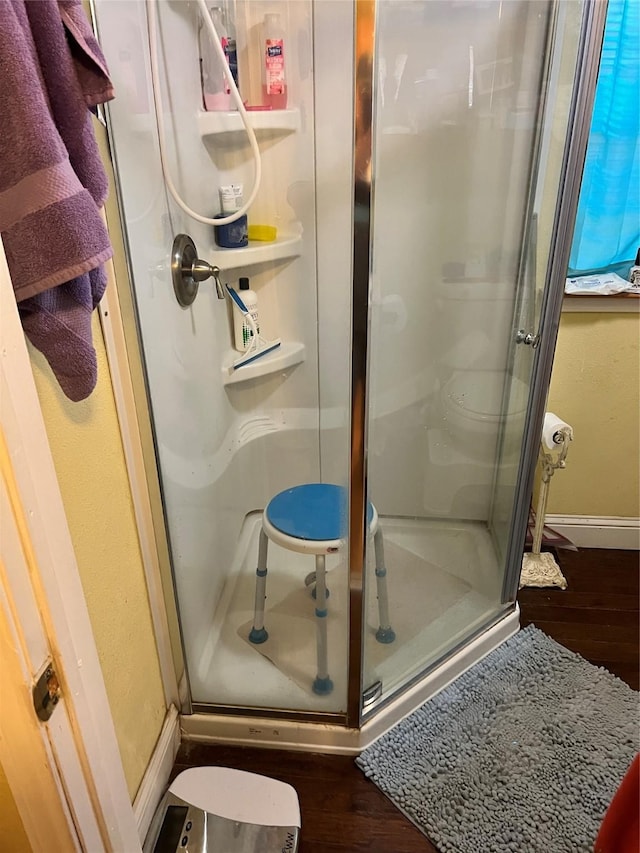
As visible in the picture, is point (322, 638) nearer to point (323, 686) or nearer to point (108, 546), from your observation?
point (323, 686)

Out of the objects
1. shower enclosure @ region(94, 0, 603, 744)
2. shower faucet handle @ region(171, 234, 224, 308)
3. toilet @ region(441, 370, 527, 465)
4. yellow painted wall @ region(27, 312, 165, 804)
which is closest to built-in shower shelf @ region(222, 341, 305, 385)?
shower enclosure @ region(94, 0, 603, 744)

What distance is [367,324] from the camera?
1.08 meters

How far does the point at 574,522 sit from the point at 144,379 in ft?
5.34

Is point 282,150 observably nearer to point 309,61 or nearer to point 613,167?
point 309,61

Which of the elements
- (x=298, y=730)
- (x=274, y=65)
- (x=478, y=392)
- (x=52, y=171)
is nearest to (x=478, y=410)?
(x=478, y=392)

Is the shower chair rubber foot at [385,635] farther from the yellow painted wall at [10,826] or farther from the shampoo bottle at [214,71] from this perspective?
the shampoo bottle at [214,71]

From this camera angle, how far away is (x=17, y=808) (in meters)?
0.76

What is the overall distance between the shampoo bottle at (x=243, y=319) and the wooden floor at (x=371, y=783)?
111cm

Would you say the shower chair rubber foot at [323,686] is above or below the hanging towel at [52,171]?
below

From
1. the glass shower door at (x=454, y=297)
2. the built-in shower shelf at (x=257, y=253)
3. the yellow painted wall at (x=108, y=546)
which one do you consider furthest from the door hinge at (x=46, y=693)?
the built-in shower shelf at (x=257, y=253)

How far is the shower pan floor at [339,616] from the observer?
1.51m

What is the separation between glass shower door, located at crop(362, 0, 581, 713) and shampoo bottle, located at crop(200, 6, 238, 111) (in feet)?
1.52

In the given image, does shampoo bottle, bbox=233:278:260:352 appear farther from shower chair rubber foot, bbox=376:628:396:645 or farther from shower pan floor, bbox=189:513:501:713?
shower chair rubber foot, bbox=376:628:396:645

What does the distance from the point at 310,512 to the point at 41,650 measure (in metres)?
0.92
